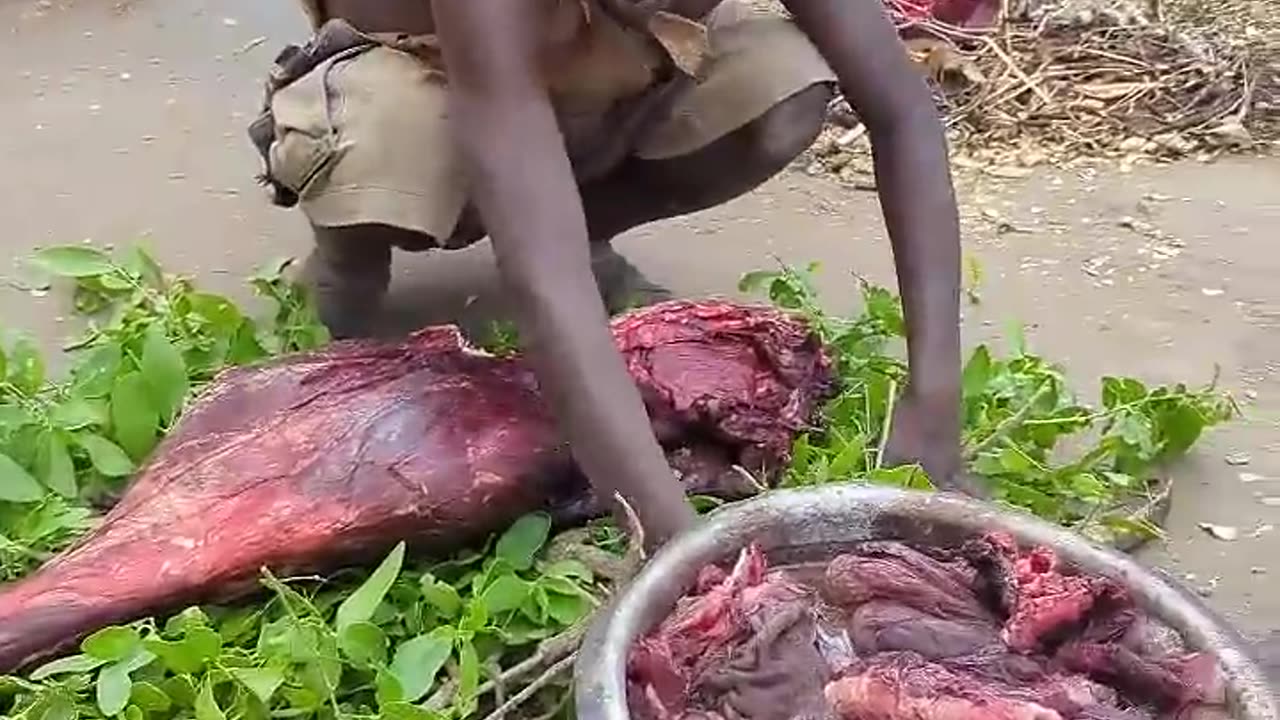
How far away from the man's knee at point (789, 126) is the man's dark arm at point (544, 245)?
535 millimetres

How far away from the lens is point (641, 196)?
2549mm

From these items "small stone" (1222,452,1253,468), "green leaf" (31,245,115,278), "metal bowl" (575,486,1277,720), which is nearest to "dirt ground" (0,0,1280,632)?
"small stone" (1222,452,1253,468)

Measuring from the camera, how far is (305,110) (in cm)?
236

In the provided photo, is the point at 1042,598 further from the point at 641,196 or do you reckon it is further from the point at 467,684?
the point at 641,196

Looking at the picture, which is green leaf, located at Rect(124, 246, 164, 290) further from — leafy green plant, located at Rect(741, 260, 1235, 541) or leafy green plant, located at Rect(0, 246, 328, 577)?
leafy green plant, located at Rect(741, 260, 1235, 541)

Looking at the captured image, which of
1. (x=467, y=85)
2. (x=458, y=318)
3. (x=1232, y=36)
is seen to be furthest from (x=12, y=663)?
(x=1232, y=36)

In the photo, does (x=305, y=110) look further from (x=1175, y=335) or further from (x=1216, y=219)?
(x=1216, y=219)

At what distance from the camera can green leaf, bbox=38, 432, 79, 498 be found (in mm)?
2080

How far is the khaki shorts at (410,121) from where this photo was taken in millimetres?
2264

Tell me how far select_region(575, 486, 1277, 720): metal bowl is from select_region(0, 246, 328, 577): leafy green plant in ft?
2.53

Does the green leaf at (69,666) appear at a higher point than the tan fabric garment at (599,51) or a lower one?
lower

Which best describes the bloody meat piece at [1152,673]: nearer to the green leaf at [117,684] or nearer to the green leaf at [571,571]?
the green leaf at [571,571]

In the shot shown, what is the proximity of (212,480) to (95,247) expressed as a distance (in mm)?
1047

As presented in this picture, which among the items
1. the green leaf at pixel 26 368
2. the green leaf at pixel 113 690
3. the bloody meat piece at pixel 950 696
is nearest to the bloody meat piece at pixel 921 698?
the bloody meat piece at pixel 950 696
